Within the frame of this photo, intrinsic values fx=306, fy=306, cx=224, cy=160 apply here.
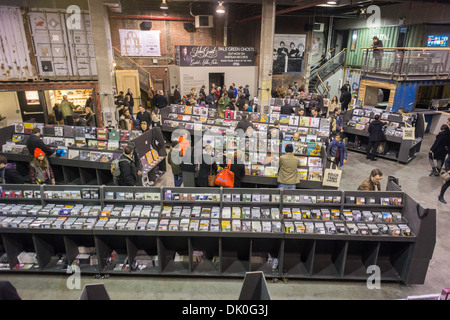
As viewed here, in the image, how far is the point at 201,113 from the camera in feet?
39.1

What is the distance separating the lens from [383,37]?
19109 millimetres

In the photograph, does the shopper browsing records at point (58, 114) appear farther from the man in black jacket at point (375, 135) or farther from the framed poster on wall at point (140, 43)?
the man in black jacket at point (375, 135)

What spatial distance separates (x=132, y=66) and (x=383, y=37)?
15728 mm

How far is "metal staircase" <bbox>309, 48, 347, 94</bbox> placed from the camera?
21.9 meters

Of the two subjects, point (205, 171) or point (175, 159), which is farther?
point (175, 159)

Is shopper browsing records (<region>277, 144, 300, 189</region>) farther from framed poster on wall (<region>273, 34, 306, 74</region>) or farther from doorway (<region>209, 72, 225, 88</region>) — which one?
framed poster on wall (<region>273, 34, 306, 74</region>)

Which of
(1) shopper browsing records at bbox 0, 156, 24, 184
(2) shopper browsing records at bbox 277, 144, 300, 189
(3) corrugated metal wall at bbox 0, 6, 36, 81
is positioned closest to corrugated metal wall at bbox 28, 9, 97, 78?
(3) corrugated metal wall at bbox 0, 6, 36, 81

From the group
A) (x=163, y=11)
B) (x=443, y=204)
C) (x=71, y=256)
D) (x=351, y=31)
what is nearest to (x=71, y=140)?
(x=71, y=256)

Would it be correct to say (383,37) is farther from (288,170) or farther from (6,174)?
(6,174)

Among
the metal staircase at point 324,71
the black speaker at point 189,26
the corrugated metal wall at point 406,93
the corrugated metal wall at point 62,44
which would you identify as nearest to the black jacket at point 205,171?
the corrugated metal wall at point 62,44

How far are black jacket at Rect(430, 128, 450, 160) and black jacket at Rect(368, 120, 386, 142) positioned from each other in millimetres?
1692

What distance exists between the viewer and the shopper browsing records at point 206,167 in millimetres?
6545

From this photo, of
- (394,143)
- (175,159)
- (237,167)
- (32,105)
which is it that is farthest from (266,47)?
(32,105)

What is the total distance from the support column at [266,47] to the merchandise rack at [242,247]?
9.45 meters
